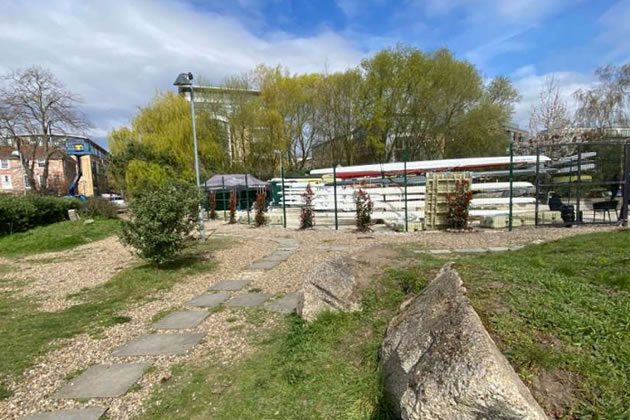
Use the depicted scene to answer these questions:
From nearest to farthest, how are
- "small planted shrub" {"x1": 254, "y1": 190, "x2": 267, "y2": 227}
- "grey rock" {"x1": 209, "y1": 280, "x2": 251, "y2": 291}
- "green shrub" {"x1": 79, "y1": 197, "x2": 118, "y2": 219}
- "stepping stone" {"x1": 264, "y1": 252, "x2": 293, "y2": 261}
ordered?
1. "grey rock" {"x1": 209, "y1": 280, "x2": 251, "y2": 291}
2. "stepping stone" {"x1": 264, "y1": 252, "x2": 293, "y2": 261}
3. "small planted shrub" {"x1": 254, "y1": 190, "x2": 267, "y2": 227}
4. "green shrub" {"x1": 79, "y1": 197, "x2": 118, "y2": 219}

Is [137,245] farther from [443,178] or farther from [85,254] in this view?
[443,178]

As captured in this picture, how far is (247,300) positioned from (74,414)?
2323mm

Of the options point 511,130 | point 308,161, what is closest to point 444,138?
point 511,130

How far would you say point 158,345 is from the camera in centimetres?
326

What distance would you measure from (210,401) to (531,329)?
2.21 meters

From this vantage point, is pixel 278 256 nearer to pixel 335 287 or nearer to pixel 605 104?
pixel 335 287

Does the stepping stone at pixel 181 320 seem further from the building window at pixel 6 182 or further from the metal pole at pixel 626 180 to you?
the building window at pixel 6 182

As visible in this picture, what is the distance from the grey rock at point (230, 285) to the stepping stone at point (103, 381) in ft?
7.17

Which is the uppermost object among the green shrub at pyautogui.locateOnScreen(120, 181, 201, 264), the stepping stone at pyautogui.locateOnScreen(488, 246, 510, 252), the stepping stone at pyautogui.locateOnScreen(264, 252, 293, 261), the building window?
the building window

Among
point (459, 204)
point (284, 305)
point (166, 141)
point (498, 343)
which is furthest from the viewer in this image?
point (166, 141)

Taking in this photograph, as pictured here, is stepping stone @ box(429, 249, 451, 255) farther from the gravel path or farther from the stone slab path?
the stone slab path

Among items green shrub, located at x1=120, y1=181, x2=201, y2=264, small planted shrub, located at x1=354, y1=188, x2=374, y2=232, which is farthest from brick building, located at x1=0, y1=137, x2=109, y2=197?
green shrub, located at x1=120, y1=181, x2=201, y2=264

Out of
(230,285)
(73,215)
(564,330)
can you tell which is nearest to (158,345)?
(230,285)

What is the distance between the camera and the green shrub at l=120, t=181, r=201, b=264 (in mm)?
5836
